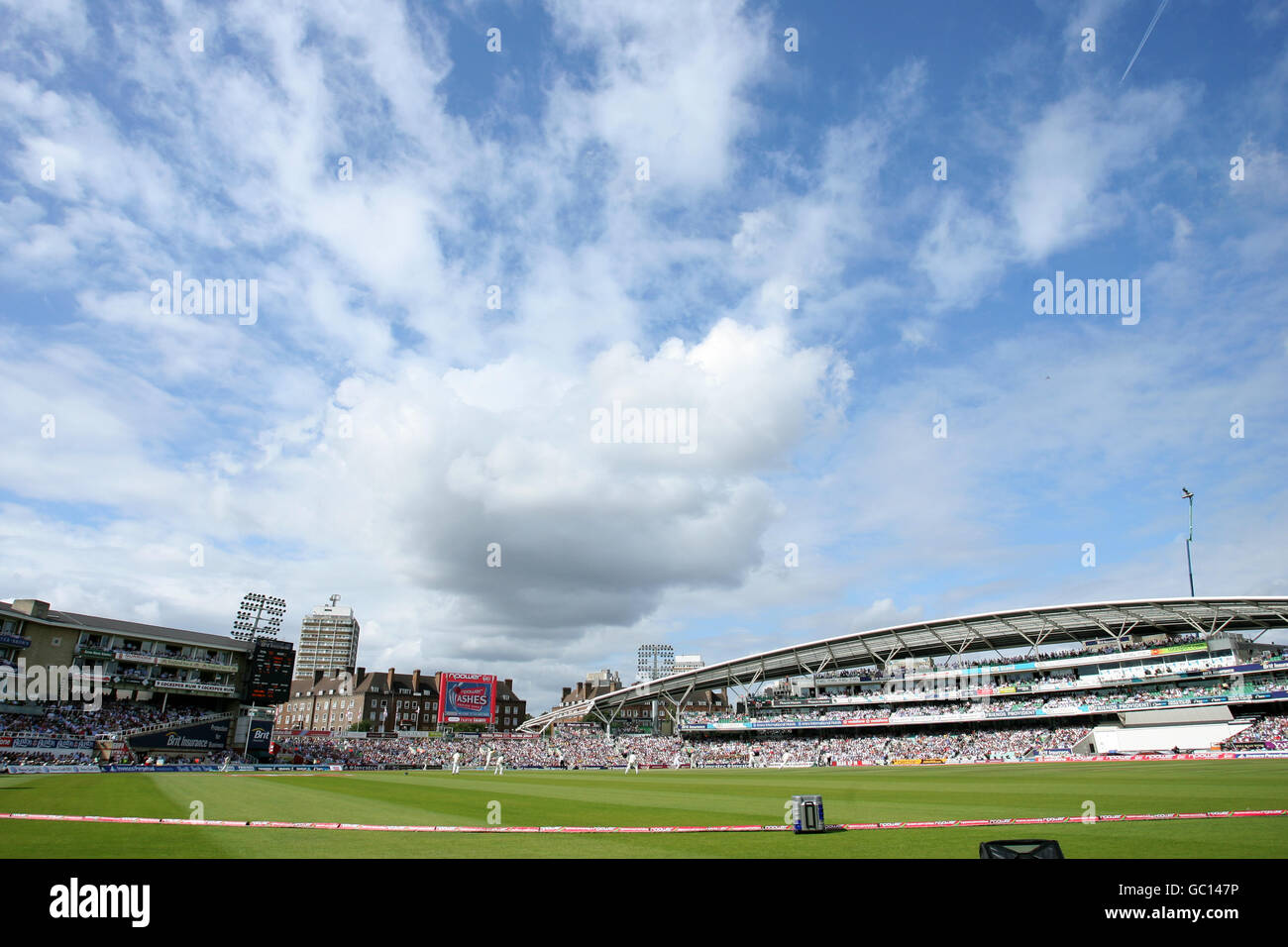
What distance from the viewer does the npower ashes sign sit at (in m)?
97.8

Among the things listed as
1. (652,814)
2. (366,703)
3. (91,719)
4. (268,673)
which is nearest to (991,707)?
(652,814)

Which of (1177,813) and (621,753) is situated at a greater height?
(1177,813)

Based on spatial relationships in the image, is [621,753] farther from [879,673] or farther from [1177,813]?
[1177,813]

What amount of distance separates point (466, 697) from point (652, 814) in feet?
273

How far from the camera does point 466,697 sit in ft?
325

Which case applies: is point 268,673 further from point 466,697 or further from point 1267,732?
point 1267,732

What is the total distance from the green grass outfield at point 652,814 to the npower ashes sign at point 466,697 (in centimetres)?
6122

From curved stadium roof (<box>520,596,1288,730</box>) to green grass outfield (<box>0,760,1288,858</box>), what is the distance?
4214 cm

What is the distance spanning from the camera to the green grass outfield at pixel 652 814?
13961 mm
